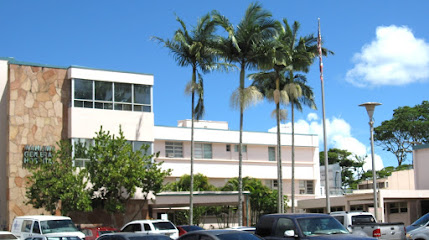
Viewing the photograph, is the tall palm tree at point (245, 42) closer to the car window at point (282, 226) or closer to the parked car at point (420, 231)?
the parked car at point (420, 231)

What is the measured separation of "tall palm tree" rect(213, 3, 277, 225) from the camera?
1454 inches

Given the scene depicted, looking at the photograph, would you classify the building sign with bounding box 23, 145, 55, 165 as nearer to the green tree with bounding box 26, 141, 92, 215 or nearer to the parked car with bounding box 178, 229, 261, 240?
the green tree with bounding box 26, 141, 92, 215

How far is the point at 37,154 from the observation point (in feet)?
122

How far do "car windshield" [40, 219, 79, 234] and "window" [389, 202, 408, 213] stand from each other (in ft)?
75.9

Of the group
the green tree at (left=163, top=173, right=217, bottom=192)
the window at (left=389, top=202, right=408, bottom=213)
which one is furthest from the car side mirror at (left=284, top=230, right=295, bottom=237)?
the green tree at (left=163, top=173, right=217, bottom=192)

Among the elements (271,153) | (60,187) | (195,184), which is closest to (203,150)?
(195,184)

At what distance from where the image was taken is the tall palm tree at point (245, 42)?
36.9 meters

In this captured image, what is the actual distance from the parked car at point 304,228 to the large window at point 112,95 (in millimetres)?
23049

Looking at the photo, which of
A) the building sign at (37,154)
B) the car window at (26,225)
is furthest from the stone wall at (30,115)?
the car window at (26,225)

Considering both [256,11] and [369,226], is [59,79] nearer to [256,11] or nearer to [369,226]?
[256,11]

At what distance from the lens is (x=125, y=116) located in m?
39.7

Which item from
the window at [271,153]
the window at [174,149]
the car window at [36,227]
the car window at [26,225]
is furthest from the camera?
the window at [271,153]

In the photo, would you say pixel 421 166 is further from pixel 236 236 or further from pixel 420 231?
pixel 236 236

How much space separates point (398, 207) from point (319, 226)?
27.9 metres
